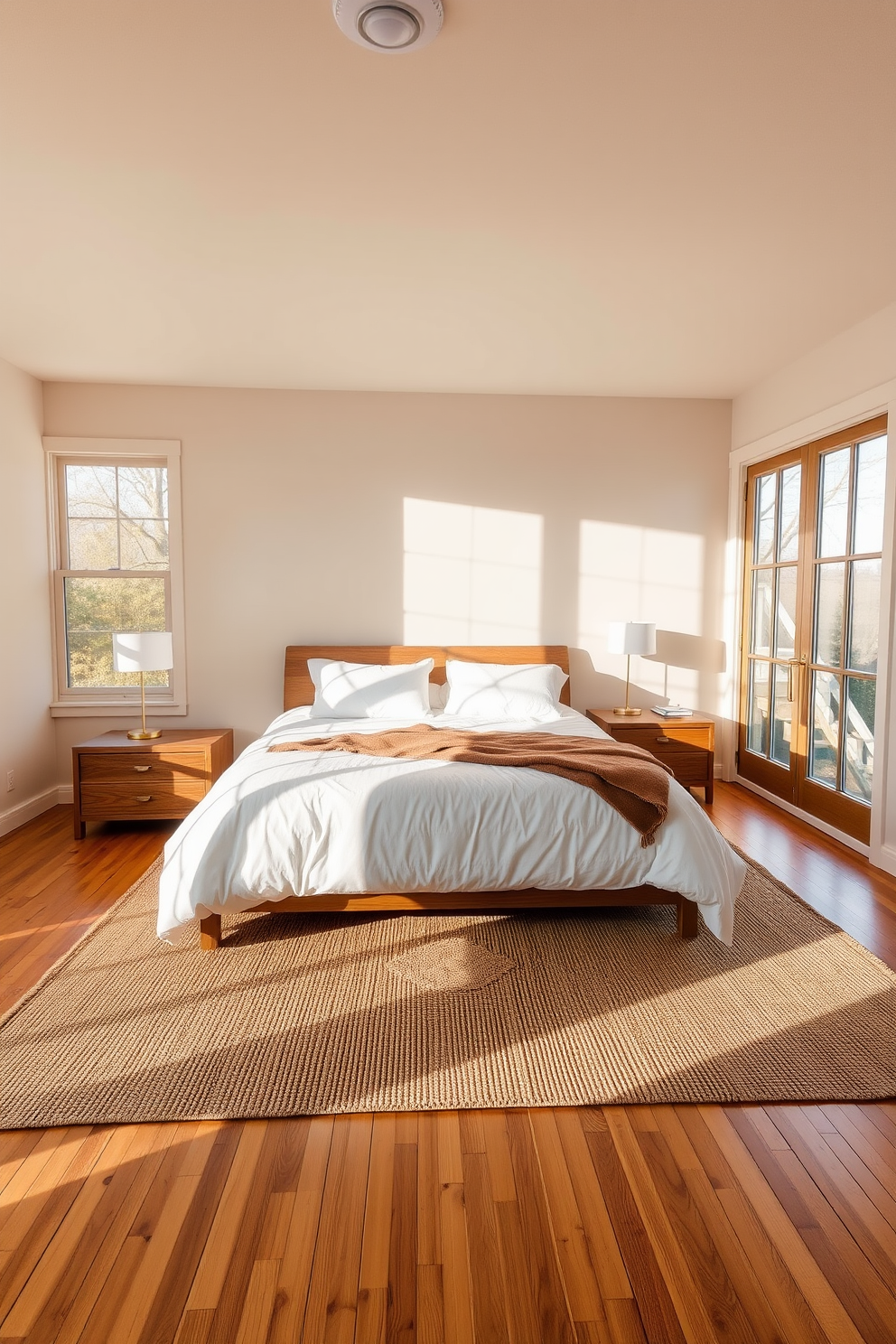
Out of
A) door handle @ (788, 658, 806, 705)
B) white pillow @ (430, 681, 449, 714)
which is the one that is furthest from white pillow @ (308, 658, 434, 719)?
door handle @ (788, 658, 806, 705)

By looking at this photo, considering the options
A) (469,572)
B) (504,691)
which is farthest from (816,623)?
(469,572)

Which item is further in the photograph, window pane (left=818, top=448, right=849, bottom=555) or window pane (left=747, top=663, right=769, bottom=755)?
window pane (left=747, top=663, right=769, bottom=755)

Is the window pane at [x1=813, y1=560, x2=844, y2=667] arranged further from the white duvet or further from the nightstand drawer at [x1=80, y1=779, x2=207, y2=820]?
the nightstand drawer at [x1=80, y1=779, x2=207, y2=820]

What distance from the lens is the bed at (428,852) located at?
279 cm

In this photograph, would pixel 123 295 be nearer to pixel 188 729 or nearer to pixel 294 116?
pixel 294 116

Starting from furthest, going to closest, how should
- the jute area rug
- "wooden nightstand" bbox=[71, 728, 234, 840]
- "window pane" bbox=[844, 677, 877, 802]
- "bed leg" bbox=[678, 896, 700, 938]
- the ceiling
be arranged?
"wooden nightstand" bbox=[71, 728, 234, 840], "window pane" bbox=[844, 677, 877, 802], "bed leg" bbox=[678, 896, 700, 938], the jute area rug, the ceiling

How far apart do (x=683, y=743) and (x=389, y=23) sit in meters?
3.89

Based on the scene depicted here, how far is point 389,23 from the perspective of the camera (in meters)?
1.87

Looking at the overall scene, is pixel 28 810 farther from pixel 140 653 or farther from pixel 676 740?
pixel 676 740

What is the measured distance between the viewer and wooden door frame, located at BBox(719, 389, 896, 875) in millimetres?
3668

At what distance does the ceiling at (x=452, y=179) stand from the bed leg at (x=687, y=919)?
250cm

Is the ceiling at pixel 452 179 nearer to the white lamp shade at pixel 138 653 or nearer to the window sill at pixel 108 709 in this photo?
the white lamp shade at pixel 138 653

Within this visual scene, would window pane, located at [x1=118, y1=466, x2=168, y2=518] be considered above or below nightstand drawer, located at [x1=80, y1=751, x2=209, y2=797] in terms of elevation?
above

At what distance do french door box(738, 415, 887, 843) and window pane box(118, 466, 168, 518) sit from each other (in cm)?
381
